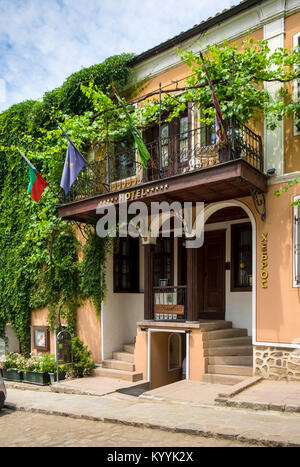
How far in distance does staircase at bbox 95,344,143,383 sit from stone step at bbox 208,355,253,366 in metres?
1.92

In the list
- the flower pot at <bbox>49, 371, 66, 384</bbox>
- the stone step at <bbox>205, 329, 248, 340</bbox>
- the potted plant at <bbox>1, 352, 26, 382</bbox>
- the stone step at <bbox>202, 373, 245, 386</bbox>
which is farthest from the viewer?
the potted plant at <bbox>1, 352, 26, 382</bbox>

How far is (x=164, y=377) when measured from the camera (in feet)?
37.3

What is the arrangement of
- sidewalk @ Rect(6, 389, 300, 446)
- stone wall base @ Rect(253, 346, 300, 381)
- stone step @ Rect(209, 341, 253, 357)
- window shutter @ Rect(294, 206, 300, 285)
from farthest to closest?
stone step @ Rect(209, 341, 253, 357) → window shutter @ Rect(294, 206, 300, 285) → stone wall base @ Rect(253, 346, 300, 381) → sidewalk @ Rect(6, 389, 300, 446)

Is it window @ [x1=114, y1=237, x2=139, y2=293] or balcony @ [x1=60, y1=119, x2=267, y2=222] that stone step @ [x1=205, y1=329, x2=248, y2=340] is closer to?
balcony @ [x1=60, y1=119, x2=267, y2=222]

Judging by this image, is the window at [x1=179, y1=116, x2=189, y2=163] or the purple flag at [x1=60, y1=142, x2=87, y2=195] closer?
the purple flag at [x1=60, y1=142, x2=87, y2=195]

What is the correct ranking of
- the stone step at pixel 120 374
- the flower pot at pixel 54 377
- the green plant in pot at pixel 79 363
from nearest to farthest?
the stone step at pixel 120 374 → the flower pot at pixel 54 377 → the green plant in pot at pixel 79 363

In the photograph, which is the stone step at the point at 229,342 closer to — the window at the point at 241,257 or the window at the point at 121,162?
the window at the point at 241,257

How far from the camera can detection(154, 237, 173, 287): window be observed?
13.1m

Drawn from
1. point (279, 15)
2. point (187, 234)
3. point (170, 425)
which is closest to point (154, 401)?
point (170, 425)

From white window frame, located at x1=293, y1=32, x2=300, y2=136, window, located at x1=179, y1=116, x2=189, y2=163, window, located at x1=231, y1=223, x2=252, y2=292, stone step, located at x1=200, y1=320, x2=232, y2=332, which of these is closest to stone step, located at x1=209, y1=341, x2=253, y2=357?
stone step, located at x1=200, y1=320, x2=232, y2=332

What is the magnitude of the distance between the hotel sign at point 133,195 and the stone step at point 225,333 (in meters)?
3.35

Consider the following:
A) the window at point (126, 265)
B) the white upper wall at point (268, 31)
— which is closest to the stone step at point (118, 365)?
the window at point (126, 265)

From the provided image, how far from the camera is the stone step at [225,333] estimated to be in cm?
1045

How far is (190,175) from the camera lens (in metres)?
9.15
